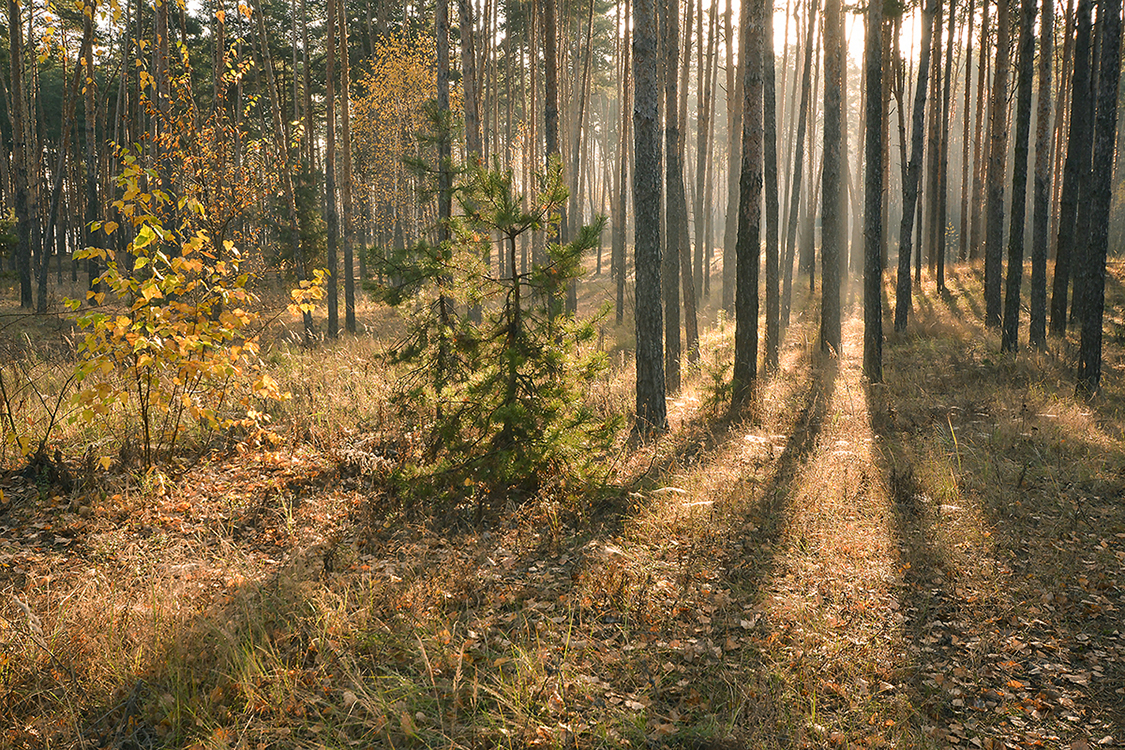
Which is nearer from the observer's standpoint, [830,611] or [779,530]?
[830,611]

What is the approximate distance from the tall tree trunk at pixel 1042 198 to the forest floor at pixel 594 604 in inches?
207

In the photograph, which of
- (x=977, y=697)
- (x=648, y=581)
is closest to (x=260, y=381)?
(x=648, y=581)

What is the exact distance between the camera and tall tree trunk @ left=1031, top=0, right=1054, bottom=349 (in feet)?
37.6

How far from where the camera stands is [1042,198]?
12.6 meters

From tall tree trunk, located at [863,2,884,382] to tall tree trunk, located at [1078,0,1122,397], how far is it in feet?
8.39

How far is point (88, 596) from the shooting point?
3.82 metres

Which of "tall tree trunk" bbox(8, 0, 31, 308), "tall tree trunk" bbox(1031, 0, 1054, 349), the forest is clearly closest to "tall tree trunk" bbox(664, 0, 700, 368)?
the forest

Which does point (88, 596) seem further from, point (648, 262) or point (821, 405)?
point (821, 405)

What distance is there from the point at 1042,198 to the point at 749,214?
27.7ft

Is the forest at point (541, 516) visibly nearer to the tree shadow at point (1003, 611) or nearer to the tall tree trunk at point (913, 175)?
the tree shadow at point (1003, 611)

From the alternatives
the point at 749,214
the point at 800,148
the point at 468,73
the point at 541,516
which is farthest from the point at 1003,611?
the point at 800,148

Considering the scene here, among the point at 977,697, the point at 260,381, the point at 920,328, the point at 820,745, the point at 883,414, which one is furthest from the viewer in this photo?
the point at 920,328

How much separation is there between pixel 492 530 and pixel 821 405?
5525 mm

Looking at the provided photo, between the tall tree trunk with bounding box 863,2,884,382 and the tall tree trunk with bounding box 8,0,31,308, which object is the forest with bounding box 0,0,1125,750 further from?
the tall tree trunk with bounding box 8,0,31,308
